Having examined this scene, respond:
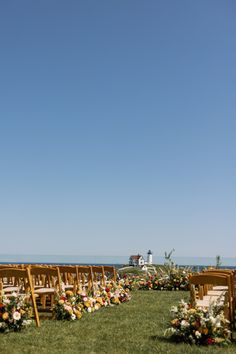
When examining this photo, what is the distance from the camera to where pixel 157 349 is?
639cm

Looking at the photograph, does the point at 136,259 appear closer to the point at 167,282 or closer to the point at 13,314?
the point at 167,282

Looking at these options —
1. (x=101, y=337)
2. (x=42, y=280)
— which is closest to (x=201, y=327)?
(x=101, y=337)

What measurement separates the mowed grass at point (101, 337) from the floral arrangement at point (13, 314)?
0.16m

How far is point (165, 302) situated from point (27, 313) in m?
5.85

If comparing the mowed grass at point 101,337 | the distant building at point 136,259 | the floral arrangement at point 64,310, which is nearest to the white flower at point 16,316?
the mowed grass at point 101,337

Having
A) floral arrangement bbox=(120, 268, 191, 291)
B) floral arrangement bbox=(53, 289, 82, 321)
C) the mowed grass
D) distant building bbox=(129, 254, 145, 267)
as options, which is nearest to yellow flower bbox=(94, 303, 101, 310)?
the mowed grass

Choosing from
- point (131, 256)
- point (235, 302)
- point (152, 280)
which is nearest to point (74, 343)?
point (235, 302)

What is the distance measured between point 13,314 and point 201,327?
305cm

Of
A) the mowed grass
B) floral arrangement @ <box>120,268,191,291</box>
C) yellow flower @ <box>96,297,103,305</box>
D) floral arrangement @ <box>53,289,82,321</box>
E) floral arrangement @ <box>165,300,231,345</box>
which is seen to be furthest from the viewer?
floral arrangement @ <box>120,268,191,291</box>

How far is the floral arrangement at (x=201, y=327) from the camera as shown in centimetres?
687

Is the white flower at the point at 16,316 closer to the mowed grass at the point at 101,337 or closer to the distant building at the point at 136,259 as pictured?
the mowed grass at the point at 101,337

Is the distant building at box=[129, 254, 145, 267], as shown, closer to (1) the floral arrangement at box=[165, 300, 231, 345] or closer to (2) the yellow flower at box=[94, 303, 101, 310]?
(2) the yellow flower at box=[94, 303, 101, 310]

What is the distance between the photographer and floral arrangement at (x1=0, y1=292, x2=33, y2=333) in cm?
763

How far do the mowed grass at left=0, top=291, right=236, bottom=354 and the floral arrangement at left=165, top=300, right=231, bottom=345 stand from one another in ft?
0.69
